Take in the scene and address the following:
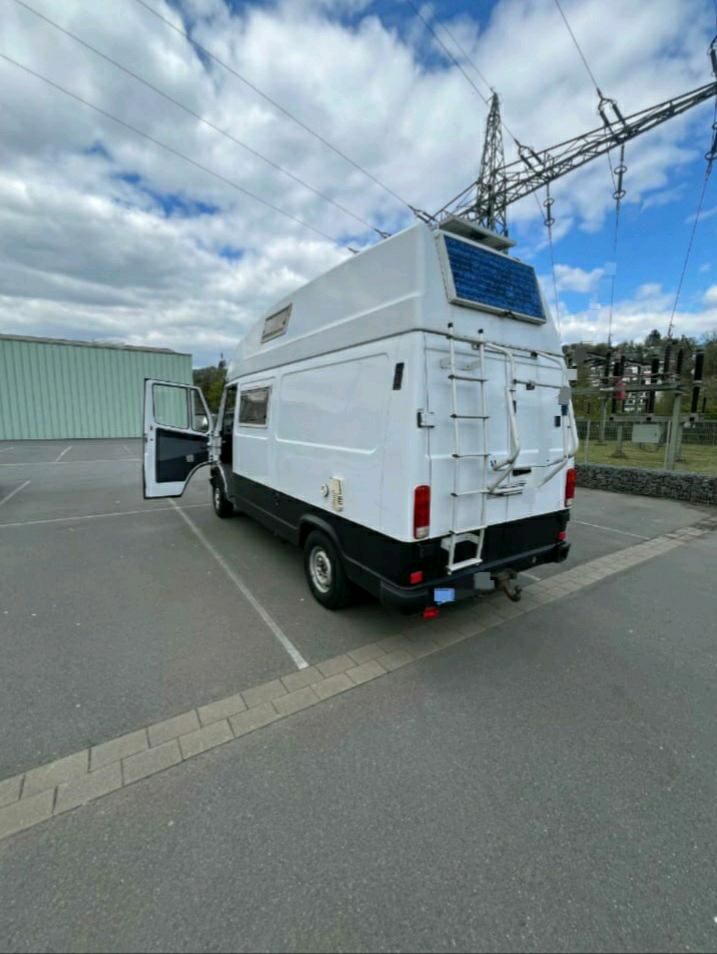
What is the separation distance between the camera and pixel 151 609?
3.93m

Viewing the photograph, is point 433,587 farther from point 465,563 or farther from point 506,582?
point 506,582

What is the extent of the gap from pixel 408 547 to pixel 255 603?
2.01 metres

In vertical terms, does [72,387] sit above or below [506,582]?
above

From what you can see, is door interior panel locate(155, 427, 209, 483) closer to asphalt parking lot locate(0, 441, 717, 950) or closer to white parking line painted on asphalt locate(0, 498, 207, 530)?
white parking line painted on asphalt locate(0, 498, 207, 530)

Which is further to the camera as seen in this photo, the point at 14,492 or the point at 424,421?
the point at 14,492

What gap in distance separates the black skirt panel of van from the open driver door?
2.52 meters

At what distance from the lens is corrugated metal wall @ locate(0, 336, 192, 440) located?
931 inches

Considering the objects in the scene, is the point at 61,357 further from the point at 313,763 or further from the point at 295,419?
the point at 313,763

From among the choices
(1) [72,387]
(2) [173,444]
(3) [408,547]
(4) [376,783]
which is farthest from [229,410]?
(1) [72,387]

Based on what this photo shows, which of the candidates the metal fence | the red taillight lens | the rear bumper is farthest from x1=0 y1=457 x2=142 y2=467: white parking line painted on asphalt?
the metal fence

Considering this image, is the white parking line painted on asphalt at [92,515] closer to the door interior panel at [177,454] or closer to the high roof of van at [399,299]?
the door interior panel at [177,454]

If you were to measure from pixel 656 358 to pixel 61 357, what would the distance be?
29230mm

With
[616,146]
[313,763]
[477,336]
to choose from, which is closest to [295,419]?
[477,336]

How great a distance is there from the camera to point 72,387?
81.5ft
